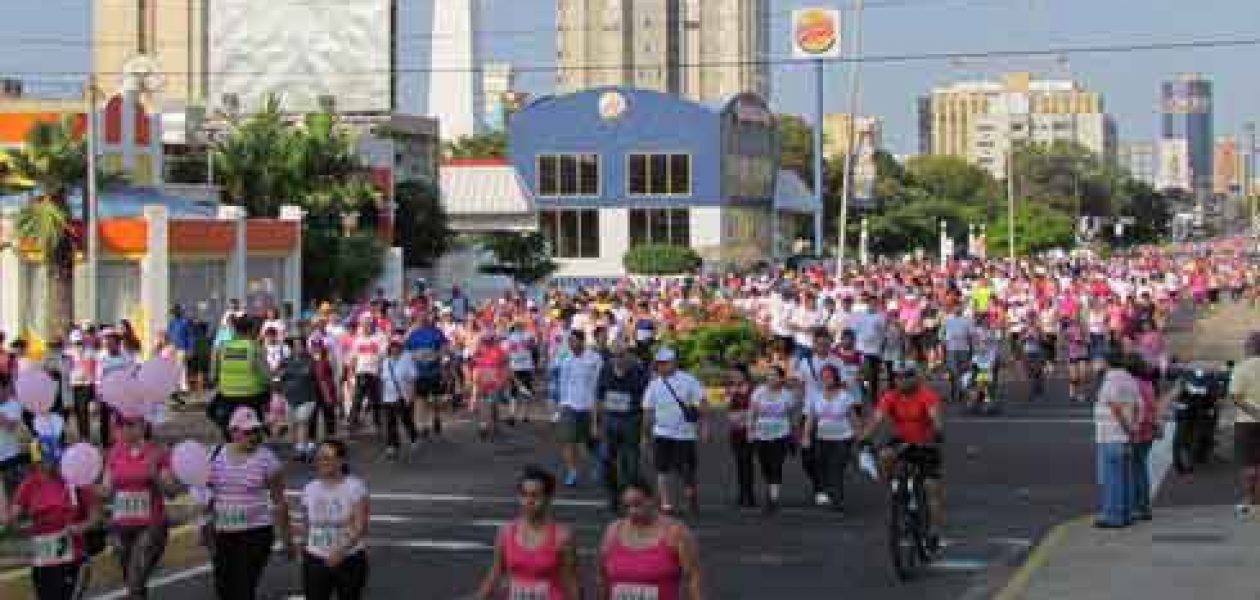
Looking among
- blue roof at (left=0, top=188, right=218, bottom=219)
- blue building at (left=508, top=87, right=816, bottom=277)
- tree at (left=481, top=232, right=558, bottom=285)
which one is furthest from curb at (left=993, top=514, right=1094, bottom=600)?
blue building at (left=508, top=87, right=816, bottom=277)

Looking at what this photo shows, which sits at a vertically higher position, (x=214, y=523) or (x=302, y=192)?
(x=302, y=192)

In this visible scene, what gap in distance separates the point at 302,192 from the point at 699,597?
45.5m

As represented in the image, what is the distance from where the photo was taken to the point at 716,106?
85375 mm

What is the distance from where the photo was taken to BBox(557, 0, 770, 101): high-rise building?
18375 centimetres

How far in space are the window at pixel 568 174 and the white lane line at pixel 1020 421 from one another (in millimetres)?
57349

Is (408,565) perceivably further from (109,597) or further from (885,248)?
(885,248)

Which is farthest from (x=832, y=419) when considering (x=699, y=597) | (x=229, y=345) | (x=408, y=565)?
(x=699, y=597)

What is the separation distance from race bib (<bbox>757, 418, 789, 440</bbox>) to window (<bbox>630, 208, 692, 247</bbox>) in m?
66.5

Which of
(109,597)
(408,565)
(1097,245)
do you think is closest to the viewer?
(109,597)

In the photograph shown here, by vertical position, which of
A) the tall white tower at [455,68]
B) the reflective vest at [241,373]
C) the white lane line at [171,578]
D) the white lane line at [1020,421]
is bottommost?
the white lane line at [171,578]

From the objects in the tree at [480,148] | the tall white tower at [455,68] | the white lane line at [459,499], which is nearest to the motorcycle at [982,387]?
the white lane line at [459,499]

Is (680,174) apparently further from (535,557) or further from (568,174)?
(535,557)

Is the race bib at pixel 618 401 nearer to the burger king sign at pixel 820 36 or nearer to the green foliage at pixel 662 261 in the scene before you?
the burger king sign at pixel 820 36

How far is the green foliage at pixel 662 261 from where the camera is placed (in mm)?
78125
